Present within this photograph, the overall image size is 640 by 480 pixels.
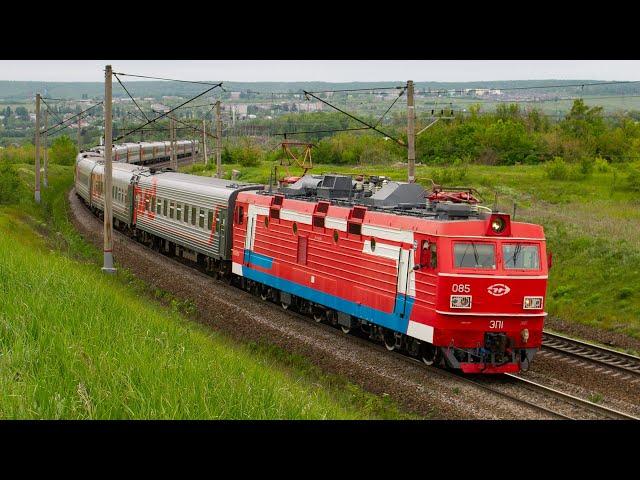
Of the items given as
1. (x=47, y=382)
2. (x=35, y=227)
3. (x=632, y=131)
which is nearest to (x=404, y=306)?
(x=47, y=382)

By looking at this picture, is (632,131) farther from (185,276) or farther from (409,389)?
(409,389)

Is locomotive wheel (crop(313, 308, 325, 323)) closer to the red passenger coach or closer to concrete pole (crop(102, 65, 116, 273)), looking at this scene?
the red passenger coach

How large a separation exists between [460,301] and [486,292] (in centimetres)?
49

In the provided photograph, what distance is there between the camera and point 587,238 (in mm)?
28766

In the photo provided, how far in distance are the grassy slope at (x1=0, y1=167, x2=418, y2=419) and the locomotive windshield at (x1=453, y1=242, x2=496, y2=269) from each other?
2.88 metres

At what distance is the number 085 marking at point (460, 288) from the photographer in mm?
15422

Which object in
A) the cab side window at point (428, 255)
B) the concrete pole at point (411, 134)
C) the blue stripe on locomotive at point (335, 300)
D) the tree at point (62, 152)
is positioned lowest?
the tree at point (62, 152)

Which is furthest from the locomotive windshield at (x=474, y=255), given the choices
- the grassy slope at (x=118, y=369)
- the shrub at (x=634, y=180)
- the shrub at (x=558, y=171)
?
the shrub at (x=558, y=171)

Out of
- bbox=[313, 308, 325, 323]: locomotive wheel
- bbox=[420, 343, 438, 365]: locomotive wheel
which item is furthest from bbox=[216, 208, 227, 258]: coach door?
bbox=[420, 343, 438, 365]: locomotive wheel

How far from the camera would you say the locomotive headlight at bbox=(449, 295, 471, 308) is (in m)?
15.4

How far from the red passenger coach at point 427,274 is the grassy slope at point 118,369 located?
2.01 m

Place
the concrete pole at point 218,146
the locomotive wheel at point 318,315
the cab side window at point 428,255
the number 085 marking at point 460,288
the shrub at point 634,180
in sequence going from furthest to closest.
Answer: the shrub at point 634,180 < the concrete pole at point 218,146 < the locomotive wheel at point 318,315 < the cab side window at point 428,255 < the number 085 marking at point 460,288

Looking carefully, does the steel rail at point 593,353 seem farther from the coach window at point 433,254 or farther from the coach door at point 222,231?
the coach door at point 222,231
